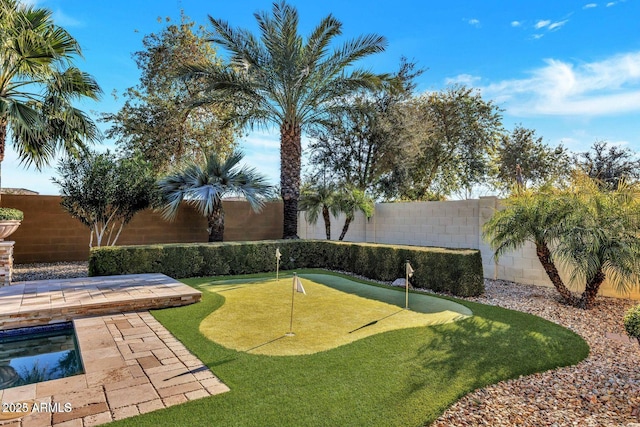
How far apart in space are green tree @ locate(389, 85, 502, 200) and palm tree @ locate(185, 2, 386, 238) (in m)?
7.12

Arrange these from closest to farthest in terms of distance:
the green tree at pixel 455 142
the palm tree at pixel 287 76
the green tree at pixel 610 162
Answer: the palm tree at pixel 287 76 < the green tree at pixel 610 162 < the green tree at pixel 455 142

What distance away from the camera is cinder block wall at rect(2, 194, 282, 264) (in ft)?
34.9

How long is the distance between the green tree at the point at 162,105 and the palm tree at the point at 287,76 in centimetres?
474

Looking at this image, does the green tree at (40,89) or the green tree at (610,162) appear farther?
the green tree at (610,162)

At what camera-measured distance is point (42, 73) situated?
748cm

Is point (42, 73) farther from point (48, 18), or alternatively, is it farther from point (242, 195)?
point (242, 195)

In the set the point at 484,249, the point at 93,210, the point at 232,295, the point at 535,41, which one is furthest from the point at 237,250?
the point at 535,41

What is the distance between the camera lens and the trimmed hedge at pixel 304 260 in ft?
23.2

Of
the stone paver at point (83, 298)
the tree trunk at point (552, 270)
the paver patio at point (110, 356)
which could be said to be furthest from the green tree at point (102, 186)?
the tree trunk at point (552, 270)

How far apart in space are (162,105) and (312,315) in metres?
13.3

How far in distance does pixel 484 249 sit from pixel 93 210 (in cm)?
1005

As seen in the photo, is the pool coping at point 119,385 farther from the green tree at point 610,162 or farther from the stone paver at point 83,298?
the green tree at point 610,162

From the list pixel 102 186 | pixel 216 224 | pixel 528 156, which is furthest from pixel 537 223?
pixel 528 156

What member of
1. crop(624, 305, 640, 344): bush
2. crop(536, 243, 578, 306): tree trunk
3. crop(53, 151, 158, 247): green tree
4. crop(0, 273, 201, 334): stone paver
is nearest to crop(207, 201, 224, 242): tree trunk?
crop(53, 151, 158, 247): green tree
